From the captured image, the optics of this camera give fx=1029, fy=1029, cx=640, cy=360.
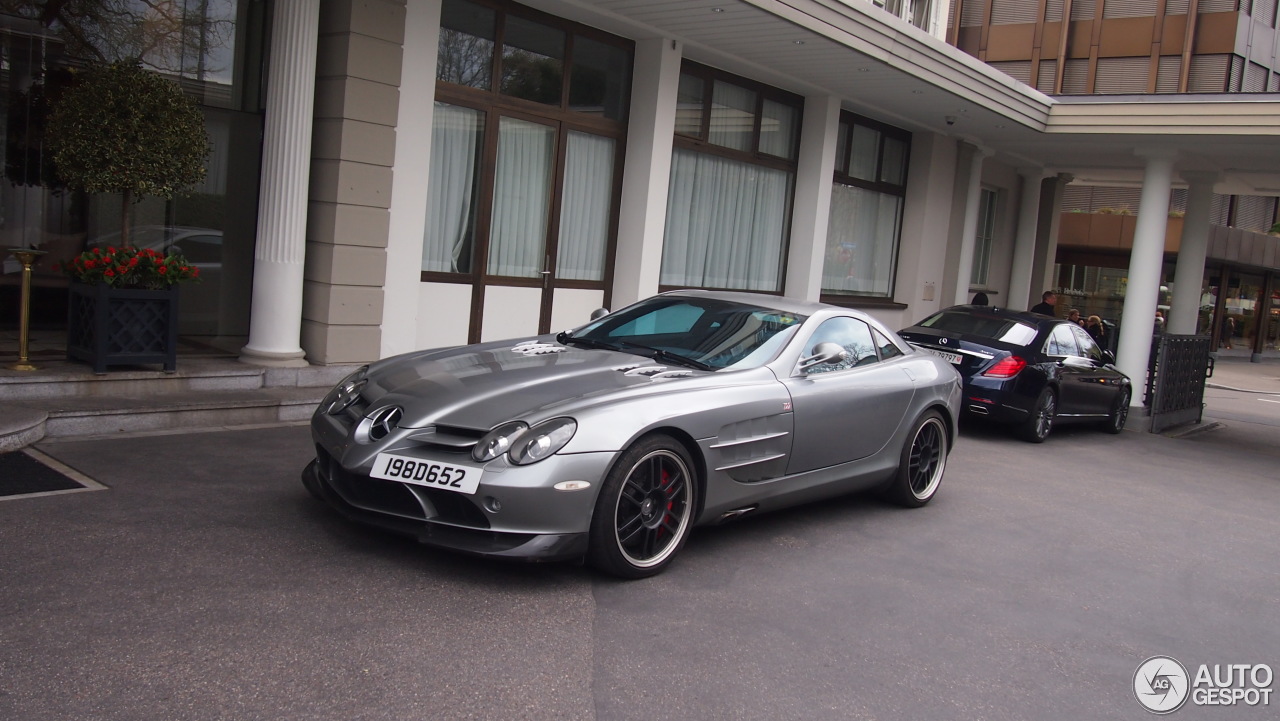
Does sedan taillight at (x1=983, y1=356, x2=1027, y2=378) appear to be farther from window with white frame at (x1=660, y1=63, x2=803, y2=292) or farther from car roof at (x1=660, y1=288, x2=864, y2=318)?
car roof at (x1=660, y1=288, x2=864, y2=318)

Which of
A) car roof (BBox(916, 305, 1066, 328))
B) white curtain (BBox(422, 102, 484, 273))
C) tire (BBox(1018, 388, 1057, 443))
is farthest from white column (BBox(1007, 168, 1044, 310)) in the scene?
white curtain (BBox(422, 102, 484, 273))

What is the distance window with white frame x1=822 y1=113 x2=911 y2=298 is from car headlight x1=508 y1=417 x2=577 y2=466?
1200cm

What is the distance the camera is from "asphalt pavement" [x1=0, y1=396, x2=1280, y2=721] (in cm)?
357

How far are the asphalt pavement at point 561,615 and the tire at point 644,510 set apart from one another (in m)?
0.15

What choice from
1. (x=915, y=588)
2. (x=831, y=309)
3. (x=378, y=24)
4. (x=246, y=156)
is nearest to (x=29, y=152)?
(x=246, y=156)

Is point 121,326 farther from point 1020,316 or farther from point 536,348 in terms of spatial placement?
point 1020,316

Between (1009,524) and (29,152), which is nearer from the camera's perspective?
(1009,524)

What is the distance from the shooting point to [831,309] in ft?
→ 22.3

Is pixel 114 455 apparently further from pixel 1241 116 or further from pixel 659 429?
pixel 1241 116

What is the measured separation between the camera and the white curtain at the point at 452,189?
1036 cm

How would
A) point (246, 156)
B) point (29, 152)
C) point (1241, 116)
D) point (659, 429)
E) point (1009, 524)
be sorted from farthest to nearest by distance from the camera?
1. point (1241, 116)
2. point (246, 156)
3. point (29, 152)
4. point (1009, 524)
5. point (659, 429)

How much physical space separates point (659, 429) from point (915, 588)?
1.66 metres

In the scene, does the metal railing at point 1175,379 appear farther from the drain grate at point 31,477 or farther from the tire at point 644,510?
the drain grate at point 31,477

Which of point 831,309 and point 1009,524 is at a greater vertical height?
point 831,309
